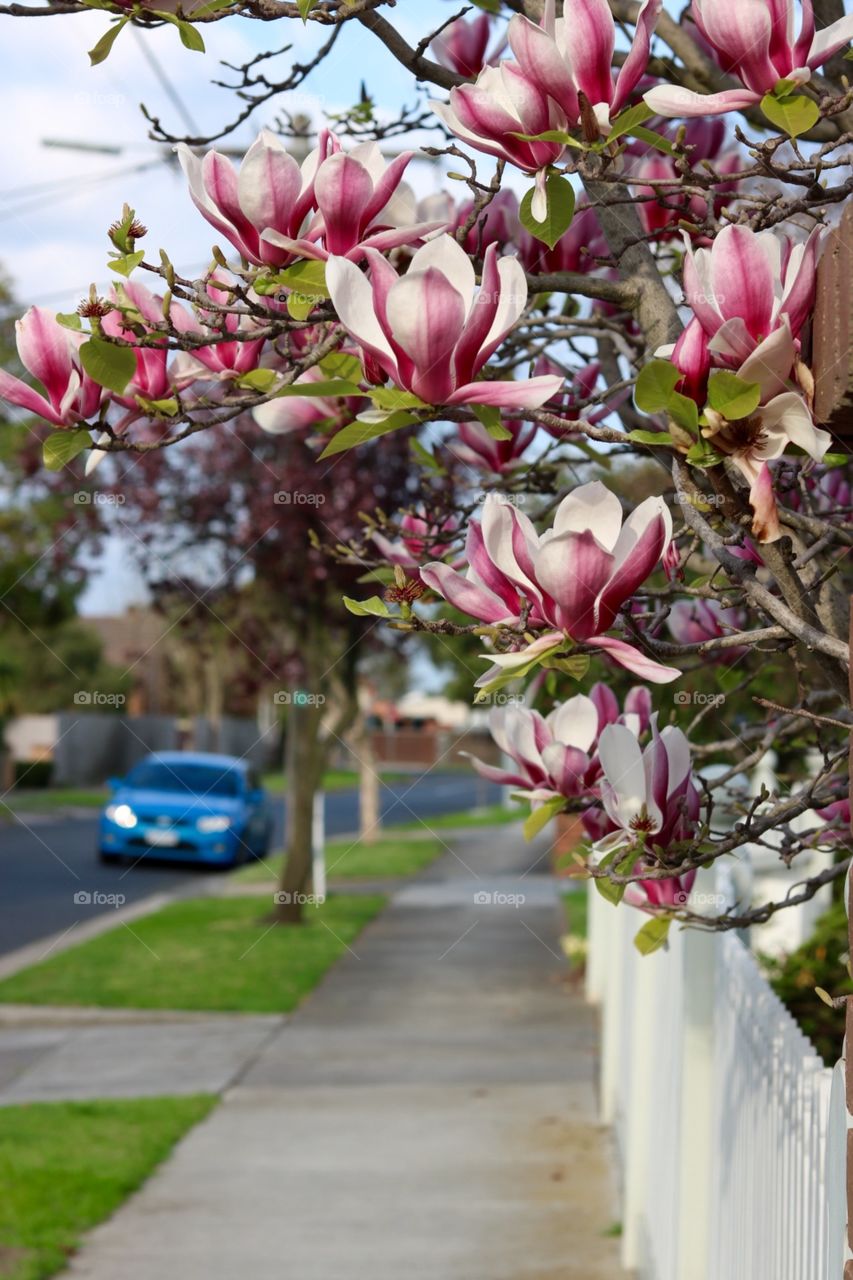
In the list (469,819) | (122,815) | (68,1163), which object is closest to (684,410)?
(68,1163)

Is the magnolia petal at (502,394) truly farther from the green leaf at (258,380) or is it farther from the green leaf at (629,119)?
the green leaf at (258,380)

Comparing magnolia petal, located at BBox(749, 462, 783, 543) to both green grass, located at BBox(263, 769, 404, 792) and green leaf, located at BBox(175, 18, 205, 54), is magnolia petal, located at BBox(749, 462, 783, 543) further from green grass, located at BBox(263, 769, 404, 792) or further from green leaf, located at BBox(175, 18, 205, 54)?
green grass, located at BBox(263, 769, 404, 792)

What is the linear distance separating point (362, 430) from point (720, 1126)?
2.24m

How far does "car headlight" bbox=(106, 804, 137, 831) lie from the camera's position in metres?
20.5

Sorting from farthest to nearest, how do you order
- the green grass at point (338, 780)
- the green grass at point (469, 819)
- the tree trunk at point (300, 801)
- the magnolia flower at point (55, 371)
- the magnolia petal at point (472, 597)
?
the green grass at point (338, 780)
the green grass at point (469, 819)
the tree trunk at point (300, 801)
the magnolia flower at point (55, 371)
the magnolia petal at point (472, 597)

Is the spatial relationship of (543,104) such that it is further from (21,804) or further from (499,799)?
(499,799)

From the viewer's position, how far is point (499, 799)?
47.8 metres

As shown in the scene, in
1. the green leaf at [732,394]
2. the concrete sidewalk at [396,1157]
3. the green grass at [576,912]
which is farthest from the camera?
the green grass at [576,912]

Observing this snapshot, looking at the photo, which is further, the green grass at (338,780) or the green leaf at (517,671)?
the green grass at (338,780)

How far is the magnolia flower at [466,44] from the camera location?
2.72 m

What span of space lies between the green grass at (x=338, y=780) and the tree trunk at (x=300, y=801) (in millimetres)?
30448

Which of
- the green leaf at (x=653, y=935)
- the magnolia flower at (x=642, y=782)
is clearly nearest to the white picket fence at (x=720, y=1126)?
the green leaf at (x=653, y=935)

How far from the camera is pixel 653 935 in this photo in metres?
2.31

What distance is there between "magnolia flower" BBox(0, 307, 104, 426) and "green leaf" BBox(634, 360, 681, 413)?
2.29 ft
